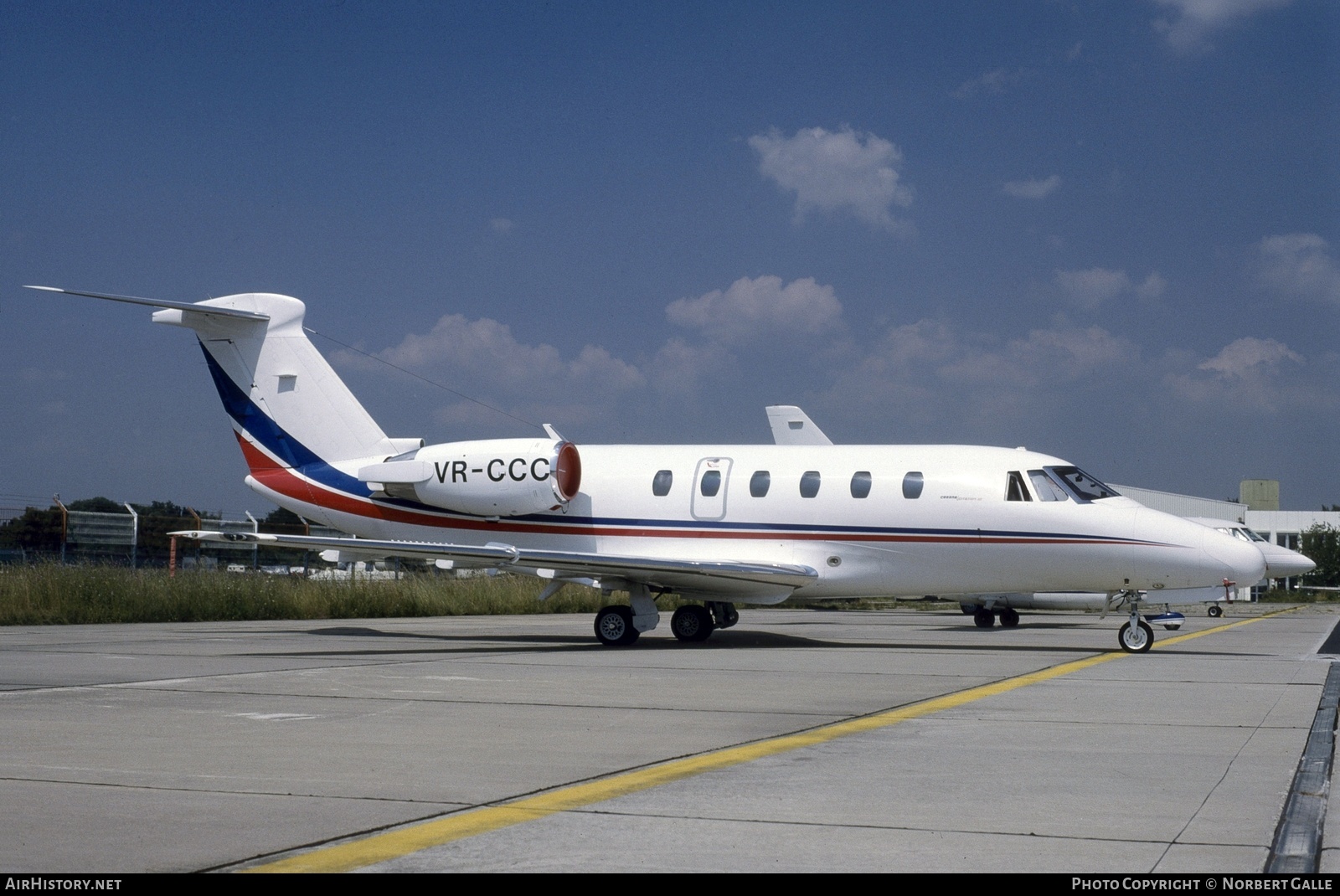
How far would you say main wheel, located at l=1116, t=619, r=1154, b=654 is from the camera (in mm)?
16906

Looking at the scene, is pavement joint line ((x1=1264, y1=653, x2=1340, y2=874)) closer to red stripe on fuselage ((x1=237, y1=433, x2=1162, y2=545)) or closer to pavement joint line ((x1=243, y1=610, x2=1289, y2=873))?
pavement joint line ((x1=243, y1=610, x2=1289, y2=873))

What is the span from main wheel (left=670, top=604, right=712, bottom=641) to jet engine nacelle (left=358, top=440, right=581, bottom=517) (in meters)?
2.44

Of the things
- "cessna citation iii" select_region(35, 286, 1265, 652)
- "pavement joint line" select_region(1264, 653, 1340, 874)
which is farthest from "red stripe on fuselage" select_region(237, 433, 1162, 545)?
"pavement joint line" select_region(1264, 653, 1340, 874)

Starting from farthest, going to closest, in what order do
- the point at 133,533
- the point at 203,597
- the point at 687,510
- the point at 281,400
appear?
the point at 133,533
the point at 203,597
the point at 281,400
the point at 687,510

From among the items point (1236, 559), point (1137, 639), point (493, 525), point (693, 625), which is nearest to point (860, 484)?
point (693, 625)

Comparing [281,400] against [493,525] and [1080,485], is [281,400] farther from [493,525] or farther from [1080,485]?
[1080,485]

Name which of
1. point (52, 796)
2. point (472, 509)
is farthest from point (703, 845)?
point (472, 509)

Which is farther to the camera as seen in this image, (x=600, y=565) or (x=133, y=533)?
(x=133, y=533)

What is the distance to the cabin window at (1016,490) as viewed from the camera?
683 inches

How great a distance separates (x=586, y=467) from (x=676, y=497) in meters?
1.57

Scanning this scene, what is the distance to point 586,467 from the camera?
19656 millimetres

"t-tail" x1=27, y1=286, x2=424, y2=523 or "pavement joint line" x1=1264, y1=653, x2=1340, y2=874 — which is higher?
"t-tail" x1=27, y1=286, x2=424, y2=523

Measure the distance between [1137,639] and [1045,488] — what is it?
226 cm

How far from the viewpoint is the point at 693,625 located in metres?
19.2
